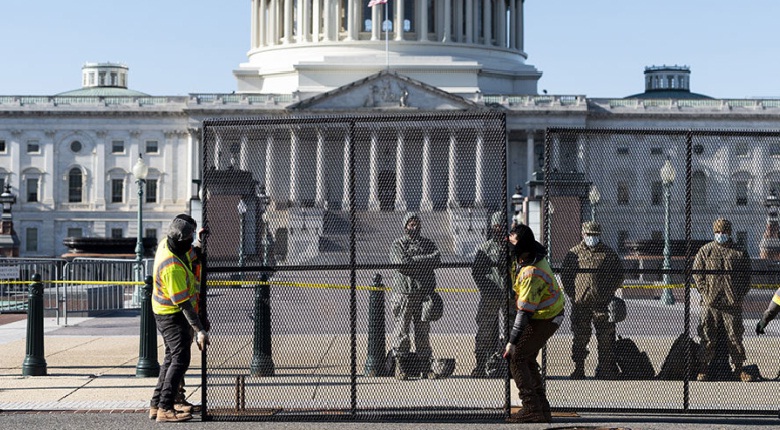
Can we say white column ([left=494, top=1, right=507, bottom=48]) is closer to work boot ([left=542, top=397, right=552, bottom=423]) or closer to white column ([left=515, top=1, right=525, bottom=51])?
white column ([left=515, top=1, right=525, bottom=51])

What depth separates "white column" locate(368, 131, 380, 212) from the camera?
15.3 m

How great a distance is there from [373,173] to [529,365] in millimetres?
2993

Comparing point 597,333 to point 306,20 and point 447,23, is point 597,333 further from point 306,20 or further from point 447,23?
point 306,20

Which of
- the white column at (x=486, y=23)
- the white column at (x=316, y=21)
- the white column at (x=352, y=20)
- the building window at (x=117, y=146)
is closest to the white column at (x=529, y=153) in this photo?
the white column at (x=486, y=23)

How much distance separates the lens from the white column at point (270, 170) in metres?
15.1

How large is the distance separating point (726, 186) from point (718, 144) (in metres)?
0.54

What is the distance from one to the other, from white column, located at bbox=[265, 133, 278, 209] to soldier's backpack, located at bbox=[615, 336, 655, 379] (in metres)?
4.51

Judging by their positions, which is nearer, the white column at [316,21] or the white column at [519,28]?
the white column at [316,21]

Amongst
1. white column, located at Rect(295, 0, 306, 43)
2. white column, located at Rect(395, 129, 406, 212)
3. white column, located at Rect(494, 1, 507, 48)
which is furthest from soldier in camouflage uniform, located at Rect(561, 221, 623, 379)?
white column, located at Rect(494, 1, 507, 48)

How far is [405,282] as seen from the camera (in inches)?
639

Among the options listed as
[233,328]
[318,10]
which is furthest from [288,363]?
[318,10]

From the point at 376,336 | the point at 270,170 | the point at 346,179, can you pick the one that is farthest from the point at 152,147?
the point at 270,170

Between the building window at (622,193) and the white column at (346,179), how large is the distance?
3.24 m

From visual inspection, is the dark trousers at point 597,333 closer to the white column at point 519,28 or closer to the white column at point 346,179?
the white column at point 346,179
